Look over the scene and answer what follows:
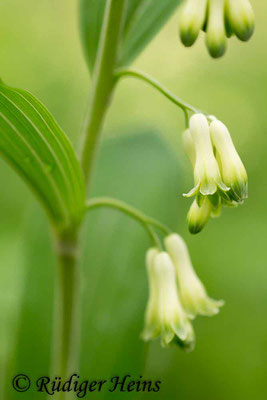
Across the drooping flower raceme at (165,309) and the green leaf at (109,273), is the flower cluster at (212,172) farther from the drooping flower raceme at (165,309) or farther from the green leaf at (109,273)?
the green leaf at (109,273)

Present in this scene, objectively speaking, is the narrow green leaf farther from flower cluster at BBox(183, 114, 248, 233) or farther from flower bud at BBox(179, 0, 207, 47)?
flower cluster at BBox(183, 114, 248, 233)

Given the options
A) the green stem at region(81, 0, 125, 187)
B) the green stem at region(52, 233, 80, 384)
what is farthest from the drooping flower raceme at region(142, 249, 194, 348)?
the green stem at region(81, 0, 125, 187)

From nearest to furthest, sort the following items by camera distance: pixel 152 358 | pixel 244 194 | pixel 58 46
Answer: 1. pixel 244 194
2. pixel 152 358
3. pixel 58 46

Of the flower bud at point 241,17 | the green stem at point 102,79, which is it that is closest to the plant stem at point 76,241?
the green stem at point 102,79

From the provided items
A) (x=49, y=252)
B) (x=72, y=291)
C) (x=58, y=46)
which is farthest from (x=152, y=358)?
(x=58, y=46)

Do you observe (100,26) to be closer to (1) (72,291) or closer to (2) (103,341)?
(1) (72,291)

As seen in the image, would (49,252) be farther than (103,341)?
Yes
